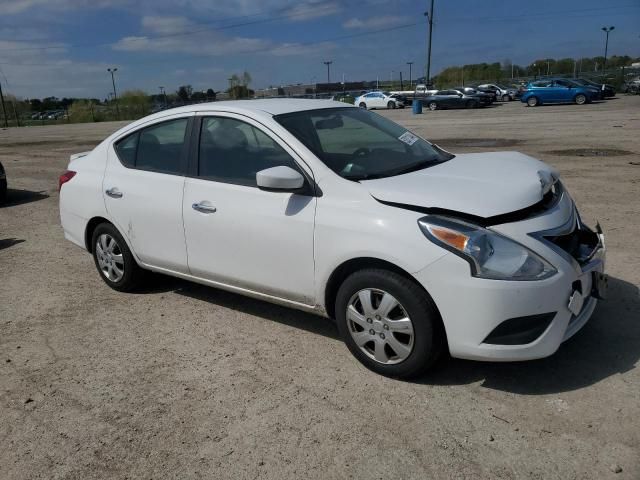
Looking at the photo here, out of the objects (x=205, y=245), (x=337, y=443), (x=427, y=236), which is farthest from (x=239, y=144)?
(x=337, y=443)

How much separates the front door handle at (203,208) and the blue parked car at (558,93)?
34342 mm

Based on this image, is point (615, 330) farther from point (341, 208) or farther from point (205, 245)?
point (205, 245)

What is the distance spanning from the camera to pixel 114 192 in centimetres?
478

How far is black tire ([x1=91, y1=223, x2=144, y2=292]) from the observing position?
4.91 metres

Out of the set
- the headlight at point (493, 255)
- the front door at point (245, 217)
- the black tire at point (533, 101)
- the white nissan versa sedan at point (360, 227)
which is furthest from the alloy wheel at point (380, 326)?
the black tire at point (533, 101)

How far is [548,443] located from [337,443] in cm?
106

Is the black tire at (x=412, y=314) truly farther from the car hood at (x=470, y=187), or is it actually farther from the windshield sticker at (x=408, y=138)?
the windshield sticker at (x=408, y=138)

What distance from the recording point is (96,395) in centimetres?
350

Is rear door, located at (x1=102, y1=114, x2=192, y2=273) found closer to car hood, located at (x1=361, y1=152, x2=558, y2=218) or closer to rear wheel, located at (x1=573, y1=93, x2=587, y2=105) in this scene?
car hood, located at (x1=361, y1=152, x2=558, y2=218)

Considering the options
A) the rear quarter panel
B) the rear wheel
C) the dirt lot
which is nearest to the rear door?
the rear quarter panel

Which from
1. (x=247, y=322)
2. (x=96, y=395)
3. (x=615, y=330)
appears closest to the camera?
(x=96, y=395)

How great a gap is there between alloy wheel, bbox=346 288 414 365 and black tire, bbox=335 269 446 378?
1.2 inches

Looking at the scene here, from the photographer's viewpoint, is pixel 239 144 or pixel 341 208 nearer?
pixel 341 208

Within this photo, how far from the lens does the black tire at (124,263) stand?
491 cm
